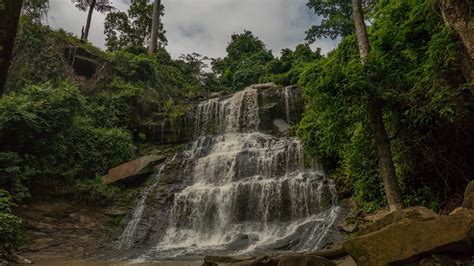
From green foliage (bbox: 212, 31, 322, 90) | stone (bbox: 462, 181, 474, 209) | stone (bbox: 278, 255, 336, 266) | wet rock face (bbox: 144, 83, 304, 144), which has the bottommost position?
stone (bbox: 278, 255, 336, 266)

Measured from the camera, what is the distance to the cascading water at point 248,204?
10.9 metres

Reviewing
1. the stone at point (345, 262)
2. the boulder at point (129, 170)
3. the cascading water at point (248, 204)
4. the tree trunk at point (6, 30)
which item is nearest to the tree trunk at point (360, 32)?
the stone at point (345, 262)

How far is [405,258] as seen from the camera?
3.61 m

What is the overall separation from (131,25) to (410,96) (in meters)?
30.5

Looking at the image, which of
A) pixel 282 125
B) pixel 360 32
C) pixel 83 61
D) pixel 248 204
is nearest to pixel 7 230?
pixel 248 204

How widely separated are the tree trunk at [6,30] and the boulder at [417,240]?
12.2 ft

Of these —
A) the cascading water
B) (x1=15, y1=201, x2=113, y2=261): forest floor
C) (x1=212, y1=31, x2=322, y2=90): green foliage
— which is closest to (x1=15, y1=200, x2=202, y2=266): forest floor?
(x1=15, y1=201, x2=113, y2=261): forest floor

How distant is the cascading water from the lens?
1094cm

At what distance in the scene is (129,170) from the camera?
52.1 feet

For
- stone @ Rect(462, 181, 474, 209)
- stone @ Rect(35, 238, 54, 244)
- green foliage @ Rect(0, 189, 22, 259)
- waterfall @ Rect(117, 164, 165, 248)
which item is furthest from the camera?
waterfall @ Rect(117, 164, 165, 248)

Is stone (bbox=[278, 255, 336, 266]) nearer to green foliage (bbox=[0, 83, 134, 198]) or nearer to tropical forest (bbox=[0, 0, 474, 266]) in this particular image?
tropical forest (bbox=[0, 0, 474, 266])

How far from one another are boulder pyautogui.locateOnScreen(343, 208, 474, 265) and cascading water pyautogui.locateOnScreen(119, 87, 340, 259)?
236 inches

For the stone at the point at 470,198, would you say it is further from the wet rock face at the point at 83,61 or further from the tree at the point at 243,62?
the tree at the point at 243,62

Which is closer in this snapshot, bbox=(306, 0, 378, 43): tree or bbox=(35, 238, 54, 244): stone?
bbox=(35, 238, 54, 244): stone
